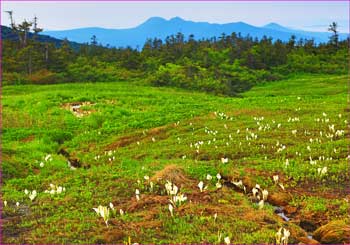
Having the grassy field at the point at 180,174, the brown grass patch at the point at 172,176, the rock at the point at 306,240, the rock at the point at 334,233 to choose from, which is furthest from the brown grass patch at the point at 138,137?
the rock at the point at 306,240

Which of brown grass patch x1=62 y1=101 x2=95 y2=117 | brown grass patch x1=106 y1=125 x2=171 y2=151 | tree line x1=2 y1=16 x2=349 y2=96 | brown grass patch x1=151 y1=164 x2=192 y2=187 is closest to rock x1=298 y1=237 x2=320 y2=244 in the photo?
brown grass patch x1=151 y1=164 x2=192 y2=187

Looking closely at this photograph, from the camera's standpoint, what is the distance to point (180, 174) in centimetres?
1454

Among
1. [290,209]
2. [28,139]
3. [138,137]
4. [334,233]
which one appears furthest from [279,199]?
[28,139]

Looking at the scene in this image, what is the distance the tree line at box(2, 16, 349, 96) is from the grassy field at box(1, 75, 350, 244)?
30128mm

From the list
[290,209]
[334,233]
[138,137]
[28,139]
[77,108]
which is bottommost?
[28,139]

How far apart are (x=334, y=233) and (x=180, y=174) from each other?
5.79 m

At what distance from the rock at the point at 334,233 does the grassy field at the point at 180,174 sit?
48 millimetres

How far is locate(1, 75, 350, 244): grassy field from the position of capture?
410 inches

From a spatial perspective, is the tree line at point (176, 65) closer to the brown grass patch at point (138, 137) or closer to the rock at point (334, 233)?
the brown grass patch at point (138, 137)

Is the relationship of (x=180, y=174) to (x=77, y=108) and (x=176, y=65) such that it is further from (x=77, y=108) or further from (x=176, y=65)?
(x=176, y=65)

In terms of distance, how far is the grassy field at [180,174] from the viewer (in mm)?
10406

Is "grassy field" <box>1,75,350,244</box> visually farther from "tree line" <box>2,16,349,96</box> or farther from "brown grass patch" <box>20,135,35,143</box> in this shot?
"tree line" <box>2,16,349,96</box>

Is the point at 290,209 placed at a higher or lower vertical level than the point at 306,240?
lower

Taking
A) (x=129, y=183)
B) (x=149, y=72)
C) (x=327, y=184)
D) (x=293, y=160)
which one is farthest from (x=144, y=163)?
(x=149, y=72)
